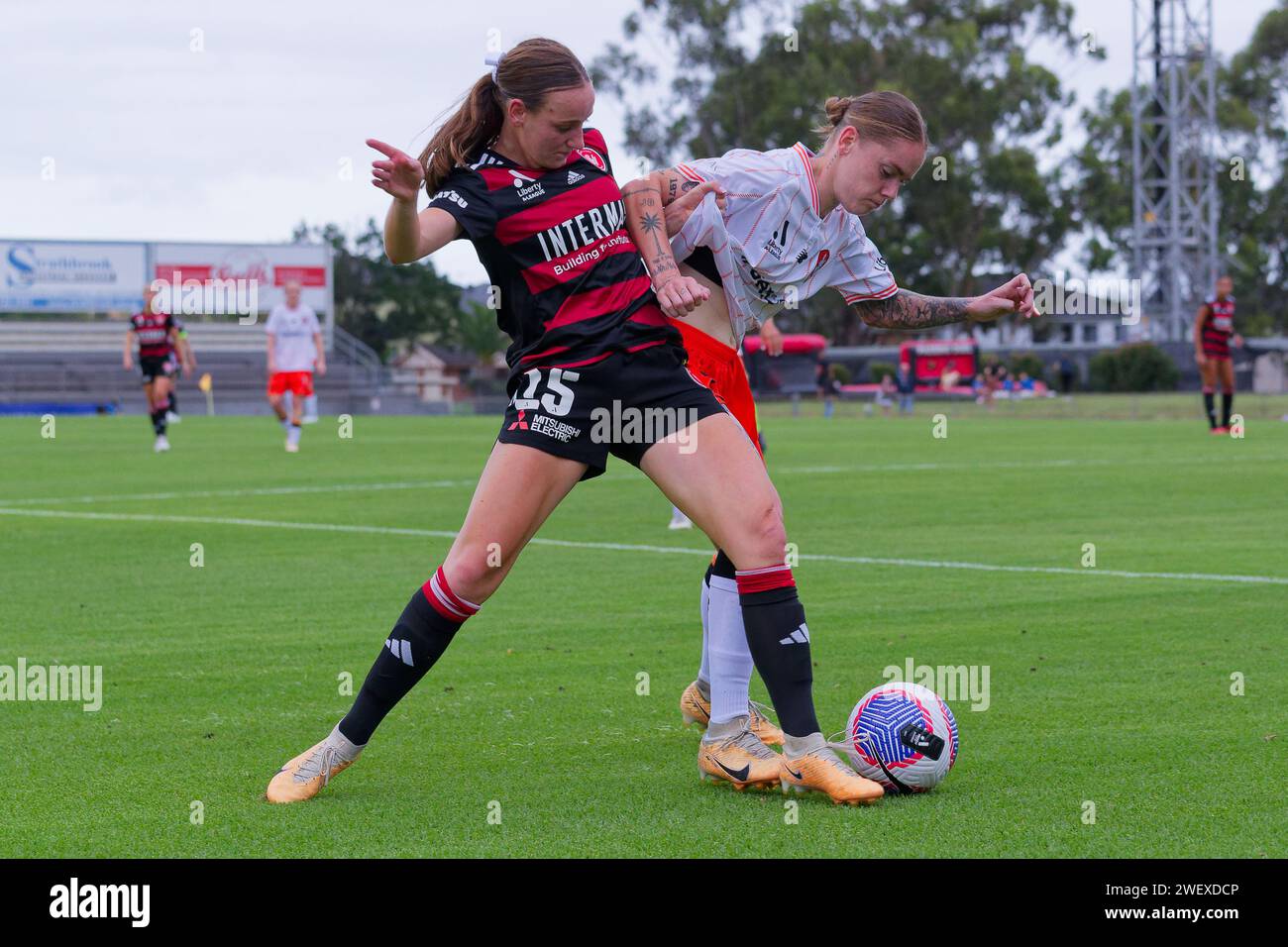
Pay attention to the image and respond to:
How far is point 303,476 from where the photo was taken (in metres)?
18.7

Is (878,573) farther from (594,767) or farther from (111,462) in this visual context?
(111,462)

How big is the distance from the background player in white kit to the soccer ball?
67.7 feet

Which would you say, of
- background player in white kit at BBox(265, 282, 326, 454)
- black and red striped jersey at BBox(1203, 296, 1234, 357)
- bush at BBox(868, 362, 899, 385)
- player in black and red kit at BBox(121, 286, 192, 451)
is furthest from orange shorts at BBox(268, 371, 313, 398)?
bush at BBox(868, 362, 899, 385)

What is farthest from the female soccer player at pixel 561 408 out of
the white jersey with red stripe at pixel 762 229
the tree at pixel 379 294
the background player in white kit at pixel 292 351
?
the tree at pixel 379 294

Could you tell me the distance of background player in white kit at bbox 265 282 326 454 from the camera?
82.6 ft

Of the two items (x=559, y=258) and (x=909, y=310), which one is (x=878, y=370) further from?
(x=559, y=258)

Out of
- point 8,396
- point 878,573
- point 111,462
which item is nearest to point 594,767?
point 878,573

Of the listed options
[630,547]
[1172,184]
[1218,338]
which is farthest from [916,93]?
[630,547]

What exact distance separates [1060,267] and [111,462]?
57.8 m

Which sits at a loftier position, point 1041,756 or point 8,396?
point 8,396

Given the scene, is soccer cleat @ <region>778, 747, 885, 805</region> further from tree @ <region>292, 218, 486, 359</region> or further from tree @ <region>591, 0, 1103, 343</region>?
tree @ <region>292, 218, 486, 359</region>

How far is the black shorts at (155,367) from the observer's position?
26.1 m

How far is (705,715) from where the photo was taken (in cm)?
567

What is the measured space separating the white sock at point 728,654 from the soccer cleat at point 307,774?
43.8 inches
